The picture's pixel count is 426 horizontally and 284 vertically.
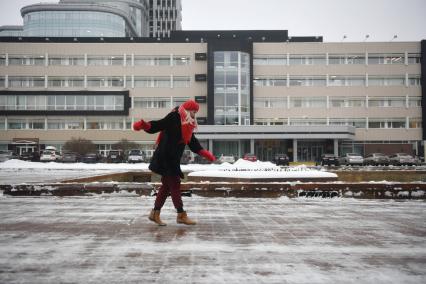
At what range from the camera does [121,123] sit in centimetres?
6562

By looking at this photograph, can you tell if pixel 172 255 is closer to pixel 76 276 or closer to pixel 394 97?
pixel 76 276

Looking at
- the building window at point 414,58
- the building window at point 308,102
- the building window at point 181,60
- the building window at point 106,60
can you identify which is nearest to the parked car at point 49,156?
the building window at point 106,60

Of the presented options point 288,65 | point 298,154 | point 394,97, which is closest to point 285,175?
point 298,154

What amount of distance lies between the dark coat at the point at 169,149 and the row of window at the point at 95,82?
60.7m

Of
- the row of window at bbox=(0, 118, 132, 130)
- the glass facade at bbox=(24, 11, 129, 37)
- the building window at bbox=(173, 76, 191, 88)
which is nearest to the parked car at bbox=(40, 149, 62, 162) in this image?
the row of window at bbox=(0, 118, 132, 130)

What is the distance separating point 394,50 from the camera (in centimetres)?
6519

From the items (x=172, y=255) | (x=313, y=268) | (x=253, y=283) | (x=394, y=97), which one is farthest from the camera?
(x=394, y=97)

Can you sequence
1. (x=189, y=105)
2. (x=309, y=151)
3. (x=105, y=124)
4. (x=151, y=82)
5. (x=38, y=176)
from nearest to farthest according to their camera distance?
(x=189, y=105) < (x=38, y=176) < (x=309, y=151) < (x=105, y=124) < (x=151, y=82)

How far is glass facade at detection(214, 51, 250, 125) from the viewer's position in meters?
61.2

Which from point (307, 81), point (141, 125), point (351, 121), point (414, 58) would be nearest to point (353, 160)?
point (351, 121)

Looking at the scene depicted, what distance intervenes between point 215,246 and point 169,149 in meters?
1.76

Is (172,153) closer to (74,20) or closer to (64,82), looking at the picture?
(64,82)

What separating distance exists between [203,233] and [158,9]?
570ft

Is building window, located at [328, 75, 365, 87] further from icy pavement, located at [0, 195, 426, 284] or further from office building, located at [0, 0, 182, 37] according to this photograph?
office building, located at [0, 0, 182, 37]
